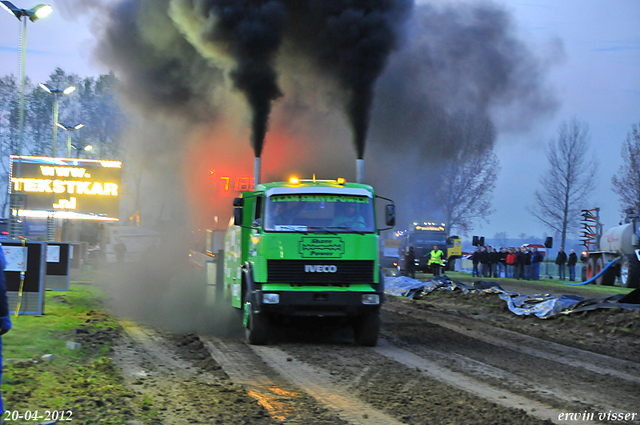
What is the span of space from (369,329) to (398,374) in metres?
2.44

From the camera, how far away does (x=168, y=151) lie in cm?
4166

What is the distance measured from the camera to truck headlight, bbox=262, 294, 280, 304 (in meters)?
10.3

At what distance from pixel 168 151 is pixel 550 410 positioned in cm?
3751

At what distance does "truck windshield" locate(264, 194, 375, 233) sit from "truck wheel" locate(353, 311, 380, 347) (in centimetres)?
141

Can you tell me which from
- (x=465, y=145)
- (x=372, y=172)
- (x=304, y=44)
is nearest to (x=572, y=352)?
(x=304, y=44)

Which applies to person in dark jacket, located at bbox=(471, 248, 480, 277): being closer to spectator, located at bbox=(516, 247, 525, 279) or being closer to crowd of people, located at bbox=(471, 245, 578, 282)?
crowd of people, located at bbox=(471, 245, 578, 282)

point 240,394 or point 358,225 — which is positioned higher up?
point 358,225

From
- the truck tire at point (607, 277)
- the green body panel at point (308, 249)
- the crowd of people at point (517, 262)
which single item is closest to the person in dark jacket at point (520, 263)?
the crowd of people at point (517, 262)

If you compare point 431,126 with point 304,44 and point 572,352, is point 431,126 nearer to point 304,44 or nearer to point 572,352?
point 304,44

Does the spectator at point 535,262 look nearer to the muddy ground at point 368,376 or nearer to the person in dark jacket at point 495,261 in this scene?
the person in dark jacket at point 495,261

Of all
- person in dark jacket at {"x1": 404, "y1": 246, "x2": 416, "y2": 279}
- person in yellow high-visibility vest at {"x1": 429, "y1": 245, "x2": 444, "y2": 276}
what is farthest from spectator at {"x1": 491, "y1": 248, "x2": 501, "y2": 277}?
person in yellow high-visibility vest at {"x1": 429, "y1": 245, "x2": 444, "y2": 276}

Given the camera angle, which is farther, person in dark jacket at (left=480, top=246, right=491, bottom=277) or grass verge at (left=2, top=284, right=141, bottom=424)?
person in dark jacket at (left=480, top=246, right=491, bottom=277)

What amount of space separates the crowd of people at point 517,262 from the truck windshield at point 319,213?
22969 mm

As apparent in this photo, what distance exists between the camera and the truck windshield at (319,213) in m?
10.6
